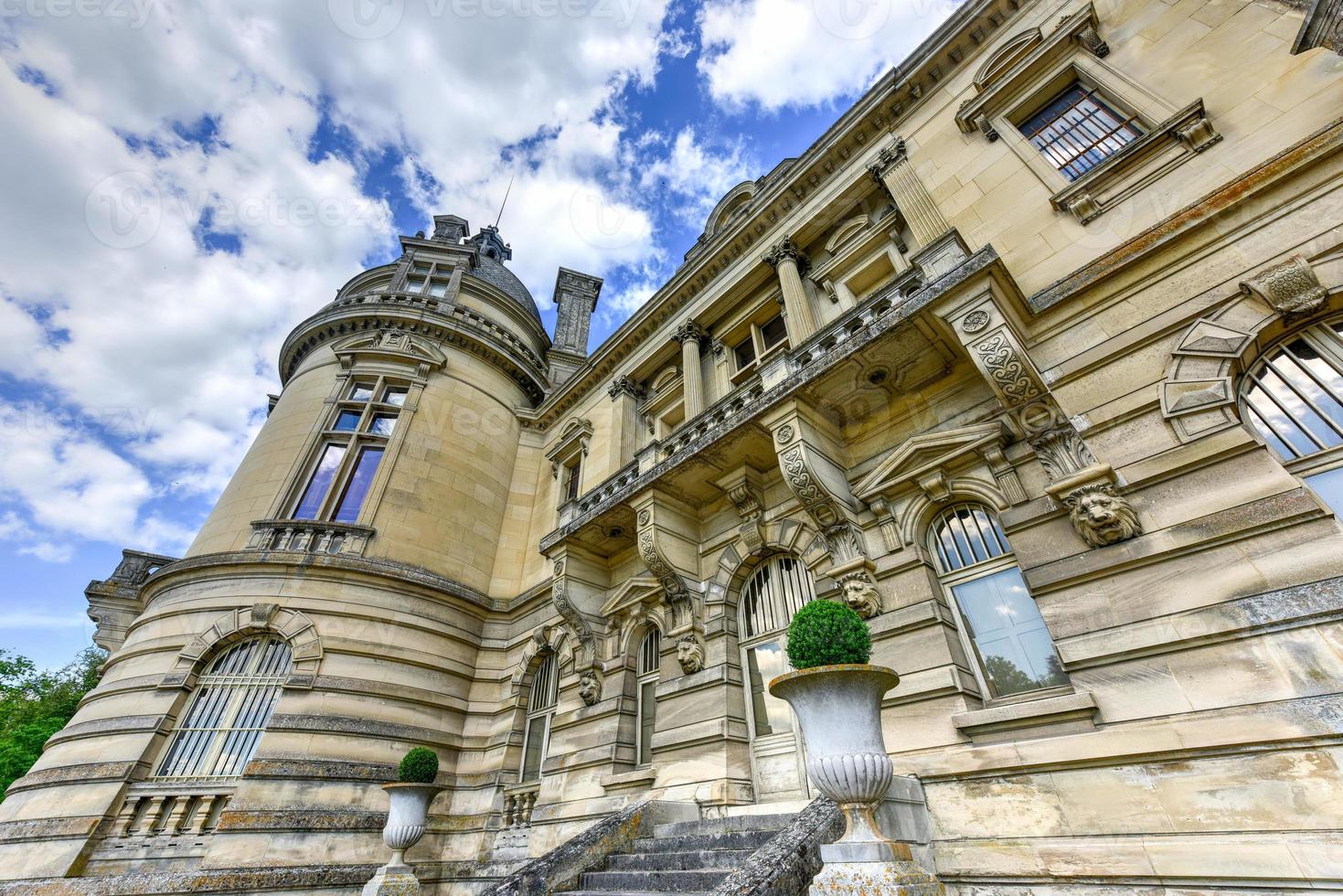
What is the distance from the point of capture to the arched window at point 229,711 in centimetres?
993

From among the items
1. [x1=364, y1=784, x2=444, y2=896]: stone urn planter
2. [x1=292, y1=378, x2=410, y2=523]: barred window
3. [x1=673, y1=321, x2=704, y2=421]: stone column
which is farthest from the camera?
[x1=292, y1=378, x2=410, y2=523]: barred window

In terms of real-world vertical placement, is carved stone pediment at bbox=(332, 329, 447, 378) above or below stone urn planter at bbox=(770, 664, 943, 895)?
above

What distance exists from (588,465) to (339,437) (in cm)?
675

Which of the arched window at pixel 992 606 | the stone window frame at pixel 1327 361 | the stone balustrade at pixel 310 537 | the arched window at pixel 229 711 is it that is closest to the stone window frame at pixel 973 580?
the arched window at pixel 992 606

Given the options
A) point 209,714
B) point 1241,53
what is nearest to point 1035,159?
point 1241,53

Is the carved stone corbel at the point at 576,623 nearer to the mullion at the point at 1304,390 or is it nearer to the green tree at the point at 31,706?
the mullion at the point at 1304,390

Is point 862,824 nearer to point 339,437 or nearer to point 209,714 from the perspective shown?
point 209,714

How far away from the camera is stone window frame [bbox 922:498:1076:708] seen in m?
5.74

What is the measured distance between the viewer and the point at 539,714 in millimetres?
11992

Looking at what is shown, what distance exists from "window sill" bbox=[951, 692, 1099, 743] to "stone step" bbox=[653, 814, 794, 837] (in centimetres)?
212

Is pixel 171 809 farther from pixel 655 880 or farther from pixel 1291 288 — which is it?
pixel 1291 288

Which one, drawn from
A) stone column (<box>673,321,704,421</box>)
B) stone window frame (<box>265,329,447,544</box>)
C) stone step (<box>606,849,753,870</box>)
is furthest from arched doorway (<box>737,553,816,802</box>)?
stone window frame (<box>265,329,447,544</box>)

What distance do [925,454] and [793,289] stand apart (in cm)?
534

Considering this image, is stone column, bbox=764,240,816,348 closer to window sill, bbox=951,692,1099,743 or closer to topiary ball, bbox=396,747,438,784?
window sill, bbox=951,692,1099,743
